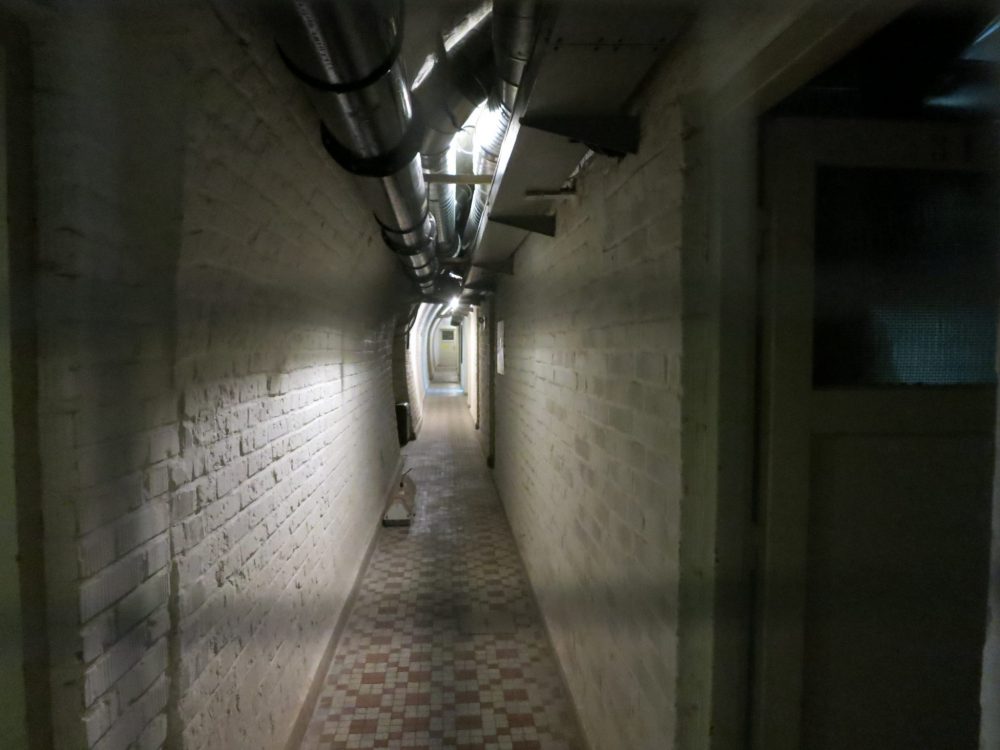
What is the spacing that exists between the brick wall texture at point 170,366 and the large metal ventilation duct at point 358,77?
161 mm

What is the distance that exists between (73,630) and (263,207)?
148cm

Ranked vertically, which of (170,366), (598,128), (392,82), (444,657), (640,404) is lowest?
(444,657)

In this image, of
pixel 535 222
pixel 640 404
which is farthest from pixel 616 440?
pixel 535 222

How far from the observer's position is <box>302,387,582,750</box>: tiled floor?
8.58ft

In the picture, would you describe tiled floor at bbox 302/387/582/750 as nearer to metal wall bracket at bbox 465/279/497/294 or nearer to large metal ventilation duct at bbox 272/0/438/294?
large metal ventilation duct at bbox 272/0/438/294

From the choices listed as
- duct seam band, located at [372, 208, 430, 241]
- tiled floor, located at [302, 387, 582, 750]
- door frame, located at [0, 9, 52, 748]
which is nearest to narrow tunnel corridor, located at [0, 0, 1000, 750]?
door frame, located at [0, 9, 52, 748]

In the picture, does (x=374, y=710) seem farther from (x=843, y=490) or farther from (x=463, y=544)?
(x=843, y=490)

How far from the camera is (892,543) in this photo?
1377 mm

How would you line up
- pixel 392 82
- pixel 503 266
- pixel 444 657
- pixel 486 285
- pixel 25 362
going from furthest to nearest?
pixel 486 285, pixel 503 266, pixel 444 657, pixel 392 82, pixel 25 362

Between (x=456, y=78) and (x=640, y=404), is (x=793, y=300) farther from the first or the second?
(x=456, y=78)

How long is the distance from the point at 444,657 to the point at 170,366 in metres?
2.63

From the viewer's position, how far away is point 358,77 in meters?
1.54

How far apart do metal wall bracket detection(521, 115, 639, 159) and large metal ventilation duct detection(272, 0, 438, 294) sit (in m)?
0.51

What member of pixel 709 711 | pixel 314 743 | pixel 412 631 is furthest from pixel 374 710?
pixel 709 711
